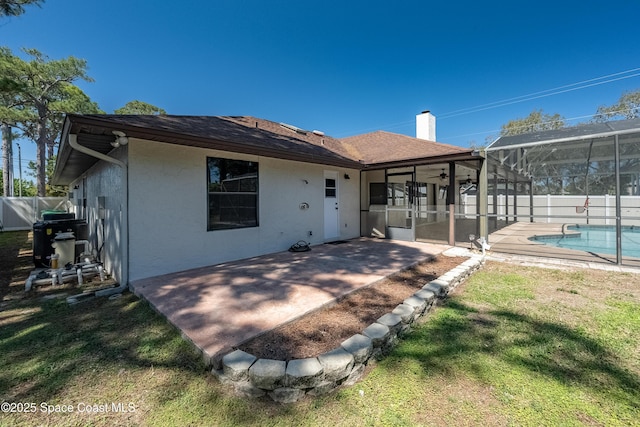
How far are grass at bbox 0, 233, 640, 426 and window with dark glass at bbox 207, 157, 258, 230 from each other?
2.41 m

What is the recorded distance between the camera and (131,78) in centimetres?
1391

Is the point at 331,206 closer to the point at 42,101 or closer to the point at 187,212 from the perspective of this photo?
the point at 187,212

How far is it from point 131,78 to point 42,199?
10.0 metres

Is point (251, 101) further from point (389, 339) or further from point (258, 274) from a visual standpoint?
point (389, 339)

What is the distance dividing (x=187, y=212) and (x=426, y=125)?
1130 cm

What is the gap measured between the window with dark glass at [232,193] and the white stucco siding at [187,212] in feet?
0.41

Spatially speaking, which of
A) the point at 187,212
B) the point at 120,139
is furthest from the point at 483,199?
the point at 120,139

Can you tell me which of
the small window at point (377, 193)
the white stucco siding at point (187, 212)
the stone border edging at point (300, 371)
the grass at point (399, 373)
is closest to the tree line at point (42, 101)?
the white stucco siding at point (187, 212)

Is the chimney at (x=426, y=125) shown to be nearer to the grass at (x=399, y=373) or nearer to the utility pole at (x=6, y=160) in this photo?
the grass at (x=399, y=373)

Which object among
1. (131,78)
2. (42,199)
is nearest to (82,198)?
(131,78)

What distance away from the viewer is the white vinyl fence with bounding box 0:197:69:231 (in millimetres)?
14914

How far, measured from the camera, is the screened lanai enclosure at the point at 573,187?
19.9ft

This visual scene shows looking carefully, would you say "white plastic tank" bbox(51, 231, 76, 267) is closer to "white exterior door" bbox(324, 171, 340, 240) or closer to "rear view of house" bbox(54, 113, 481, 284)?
"rear view of house" bbox(54, 113, 481, 284)

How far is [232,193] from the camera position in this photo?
19.4 ft
